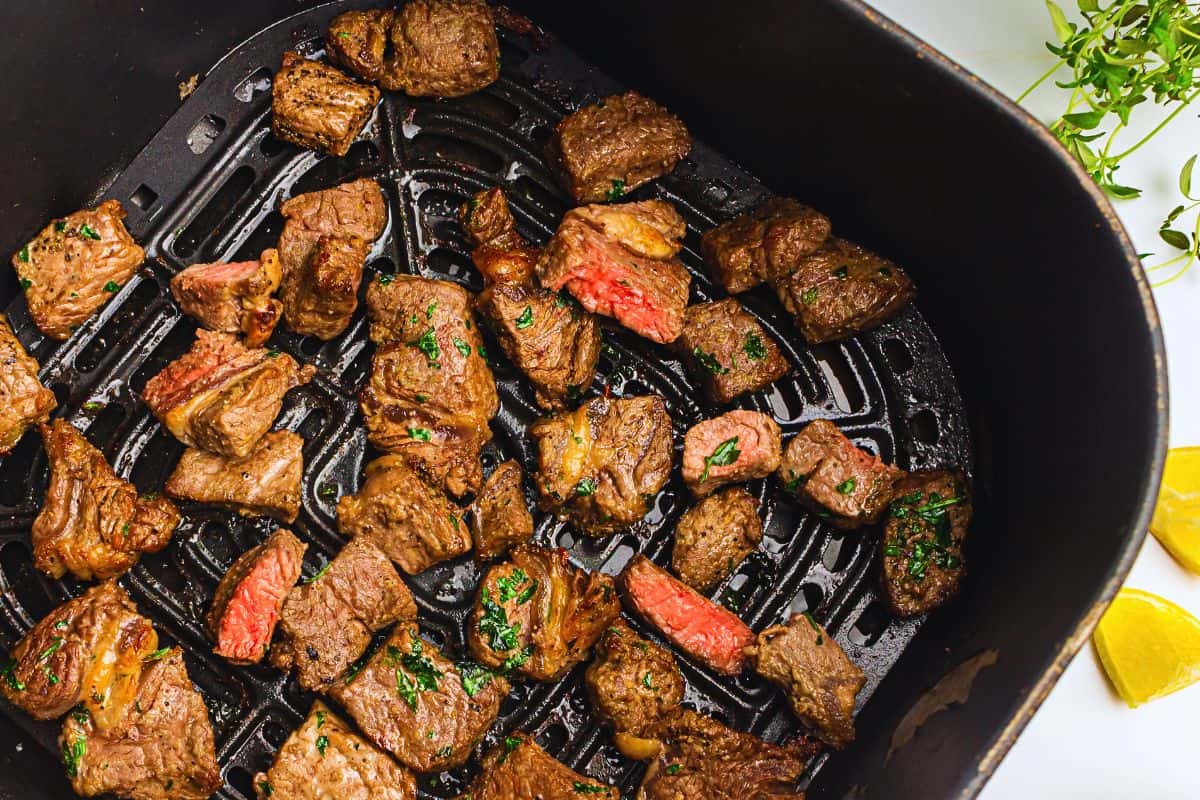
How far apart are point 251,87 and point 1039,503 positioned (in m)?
2.71

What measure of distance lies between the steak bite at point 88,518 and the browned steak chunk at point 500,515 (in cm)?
91

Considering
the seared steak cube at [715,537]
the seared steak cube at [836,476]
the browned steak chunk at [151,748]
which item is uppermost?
the seared steak cube at [836,476]

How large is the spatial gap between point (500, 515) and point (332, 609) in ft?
1.83

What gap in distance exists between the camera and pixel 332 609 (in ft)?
9.71

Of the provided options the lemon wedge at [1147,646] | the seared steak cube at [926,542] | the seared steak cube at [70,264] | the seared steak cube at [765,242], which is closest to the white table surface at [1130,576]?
the lemon wedge at [1147,646]

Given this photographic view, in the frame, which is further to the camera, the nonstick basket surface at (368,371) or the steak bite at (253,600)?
the nonstick basket surface at (368,371)

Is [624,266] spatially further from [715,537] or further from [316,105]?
[316,105]

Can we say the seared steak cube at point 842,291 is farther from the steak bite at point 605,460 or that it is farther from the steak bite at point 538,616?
the steak bite at point 538,616

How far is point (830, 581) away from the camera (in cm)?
314

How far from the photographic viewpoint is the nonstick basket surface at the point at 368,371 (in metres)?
3.05

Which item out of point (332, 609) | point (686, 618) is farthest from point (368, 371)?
point (686, 618)

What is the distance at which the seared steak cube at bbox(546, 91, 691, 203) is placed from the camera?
312 centimetres

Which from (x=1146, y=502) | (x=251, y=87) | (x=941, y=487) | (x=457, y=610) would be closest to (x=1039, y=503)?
(x=941, y=487)

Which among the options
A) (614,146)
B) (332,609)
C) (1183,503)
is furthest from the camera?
(1183,503)
